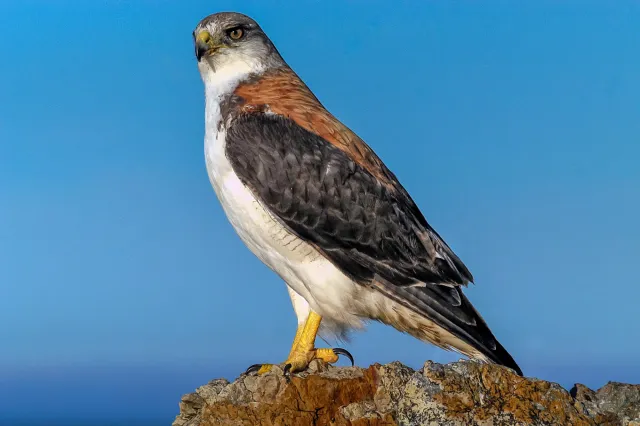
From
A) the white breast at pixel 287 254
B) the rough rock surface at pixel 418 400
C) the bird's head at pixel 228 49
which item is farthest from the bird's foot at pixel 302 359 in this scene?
the bird's head at pixel 228 49

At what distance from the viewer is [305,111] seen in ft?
27.9

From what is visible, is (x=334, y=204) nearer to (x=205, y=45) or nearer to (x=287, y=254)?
(x=287, y=254)

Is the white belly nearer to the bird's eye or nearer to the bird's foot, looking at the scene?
the bird's foot

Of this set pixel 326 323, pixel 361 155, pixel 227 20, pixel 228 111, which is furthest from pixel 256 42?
pixel 326 323

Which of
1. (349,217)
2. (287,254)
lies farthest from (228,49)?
(287,254)

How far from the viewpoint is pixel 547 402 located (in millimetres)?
6520

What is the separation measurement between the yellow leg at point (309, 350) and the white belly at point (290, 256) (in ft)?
0.56

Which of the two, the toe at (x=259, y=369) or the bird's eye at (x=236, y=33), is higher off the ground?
the bird's eye at (x=236, y=33)

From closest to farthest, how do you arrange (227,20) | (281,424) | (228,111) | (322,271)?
1. (281,424)
2. (322,271)
3. (228,111)
4. (227,20)

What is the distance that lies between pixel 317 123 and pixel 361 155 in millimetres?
589

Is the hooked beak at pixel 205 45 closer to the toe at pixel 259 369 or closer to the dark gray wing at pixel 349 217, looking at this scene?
the dark gray wing at pixel 349 217

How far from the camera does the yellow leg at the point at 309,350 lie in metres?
8.02

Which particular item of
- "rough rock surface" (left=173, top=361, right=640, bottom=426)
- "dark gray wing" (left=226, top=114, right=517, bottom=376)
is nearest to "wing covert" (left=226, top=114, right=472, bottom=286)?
"dark gray wing" (left=226, top=114, right=517, bottom=376)

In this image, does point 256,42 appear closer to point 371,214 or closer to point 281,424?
point 371,214
